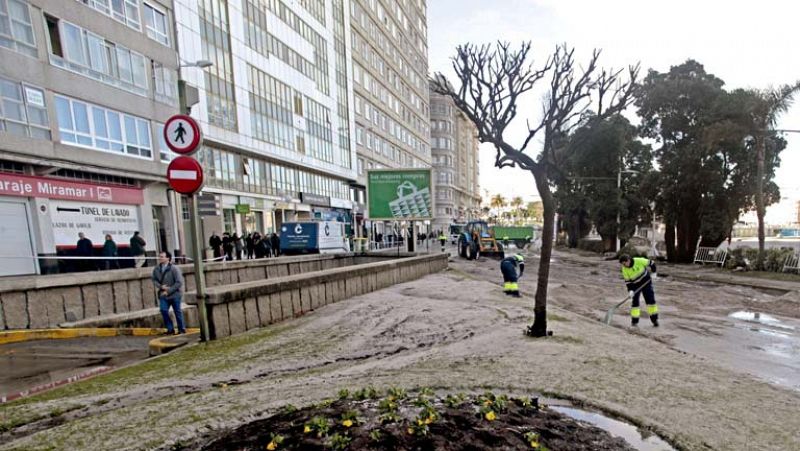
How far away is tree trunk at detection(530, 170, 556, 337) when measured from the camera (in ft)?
18.2

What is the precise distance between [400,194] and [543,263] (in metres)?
11.0

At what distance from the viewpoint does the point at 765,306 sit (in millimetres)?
10273

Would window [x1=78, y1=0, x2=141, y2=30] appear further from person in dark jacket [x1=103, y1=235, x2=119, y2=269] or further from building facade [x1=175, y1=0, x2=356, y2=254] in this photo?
person in dark jacket [x1=103, y1=235, x2=119, y2=269]

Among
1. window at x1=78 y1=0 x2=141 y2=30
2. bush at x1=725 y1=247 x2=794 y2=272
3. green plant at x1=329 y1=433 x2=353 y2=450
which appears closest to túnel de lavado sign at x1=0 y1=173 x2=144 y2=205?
window at x1=78 y1=0 x2=141 y2=30

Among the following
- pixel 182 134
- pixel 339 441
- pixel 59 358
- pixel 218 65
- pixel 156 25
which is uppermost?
pixel 156 25

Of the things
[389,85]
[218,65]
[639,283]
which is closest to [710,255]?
[639,283]

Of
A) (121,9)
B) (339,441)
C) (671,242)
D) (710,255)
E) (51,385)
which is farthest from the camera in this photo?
(671,242)

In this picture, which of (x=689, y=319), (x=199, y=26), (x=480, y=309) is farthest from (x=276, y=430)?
(x=199, y=26)

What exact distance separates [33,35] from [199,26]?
10.6m

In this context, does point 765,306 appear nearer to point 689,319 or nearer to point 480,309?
point 689,319

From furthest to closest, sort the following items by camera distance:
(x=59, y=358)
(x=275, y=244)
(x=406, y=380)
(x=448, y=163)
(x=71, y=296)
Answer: (x=448, y=163) < (x=275, y=244) < (x=71, y=296) < (x=59, y=358) < (x=406, y=380)

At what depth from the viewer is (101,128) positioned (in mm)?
16312

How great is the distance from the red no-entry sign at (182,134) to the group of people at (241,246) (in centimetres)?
1133

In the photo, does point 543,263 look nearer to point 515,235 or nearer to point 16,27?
point 16,27
